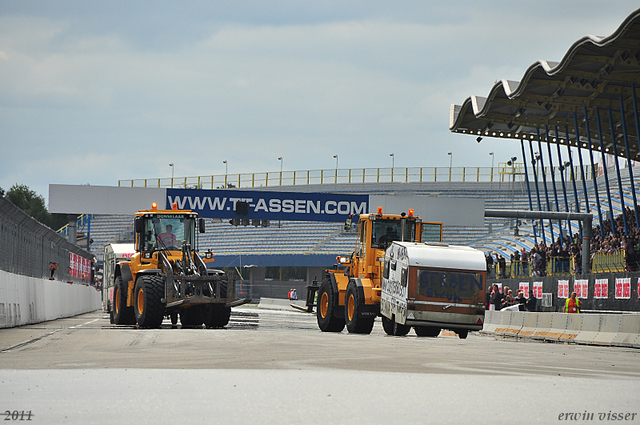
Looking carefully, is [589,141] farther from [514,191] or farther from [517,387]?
[517,387]

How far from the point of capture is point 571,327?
77.6ft

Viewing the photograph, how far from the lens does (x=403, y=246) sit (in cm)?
2017

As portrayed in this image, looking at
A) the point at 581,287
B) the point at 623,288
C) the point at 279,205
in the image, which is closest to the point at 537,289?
the point at 581,287

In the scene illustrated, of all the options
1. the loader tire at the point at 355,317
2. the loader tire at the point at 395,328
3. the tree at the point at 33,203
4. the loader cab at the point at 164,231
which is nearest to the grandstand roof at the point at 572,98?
the loader tire at the point at 395,328

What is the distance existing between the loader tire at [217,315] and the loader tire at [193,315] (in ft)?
1.22

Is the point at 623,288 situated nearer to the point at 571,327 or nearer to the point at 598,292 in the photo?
the point at 598,292

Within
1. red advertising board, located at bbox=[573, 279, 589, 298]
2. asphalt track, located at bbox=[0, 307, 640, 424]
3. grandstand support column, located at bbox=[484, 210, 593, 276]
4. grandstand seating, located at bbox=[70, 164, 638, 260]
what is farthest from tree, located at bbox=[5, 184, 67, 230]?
asphalt track, located at bbox=[0, 307, 640, 424]

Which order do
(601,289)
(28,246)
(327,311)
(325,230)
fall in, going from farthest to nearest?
(325,230), (601,289), (28,246), (327,311)

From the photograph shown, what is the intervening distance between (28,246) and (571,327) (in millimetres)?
14659

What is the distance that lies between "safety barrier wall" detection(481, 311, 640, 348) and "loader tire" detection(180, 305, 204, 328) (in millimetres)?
9585

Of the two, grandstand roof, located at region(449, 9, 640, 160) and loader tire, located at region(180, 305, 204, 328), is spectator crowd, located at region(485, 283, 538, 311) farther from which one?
loader tire, located at region(180, 305, 204, 328)

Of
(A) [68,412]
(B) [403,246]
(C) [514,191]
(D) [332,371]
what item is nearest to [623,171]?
(C) [514,191]

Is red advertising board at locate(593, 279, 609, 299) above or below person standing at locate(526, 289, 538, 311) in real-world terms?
above

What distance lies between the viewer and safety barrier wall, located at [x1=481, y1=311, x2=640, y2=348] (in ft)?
68.0
